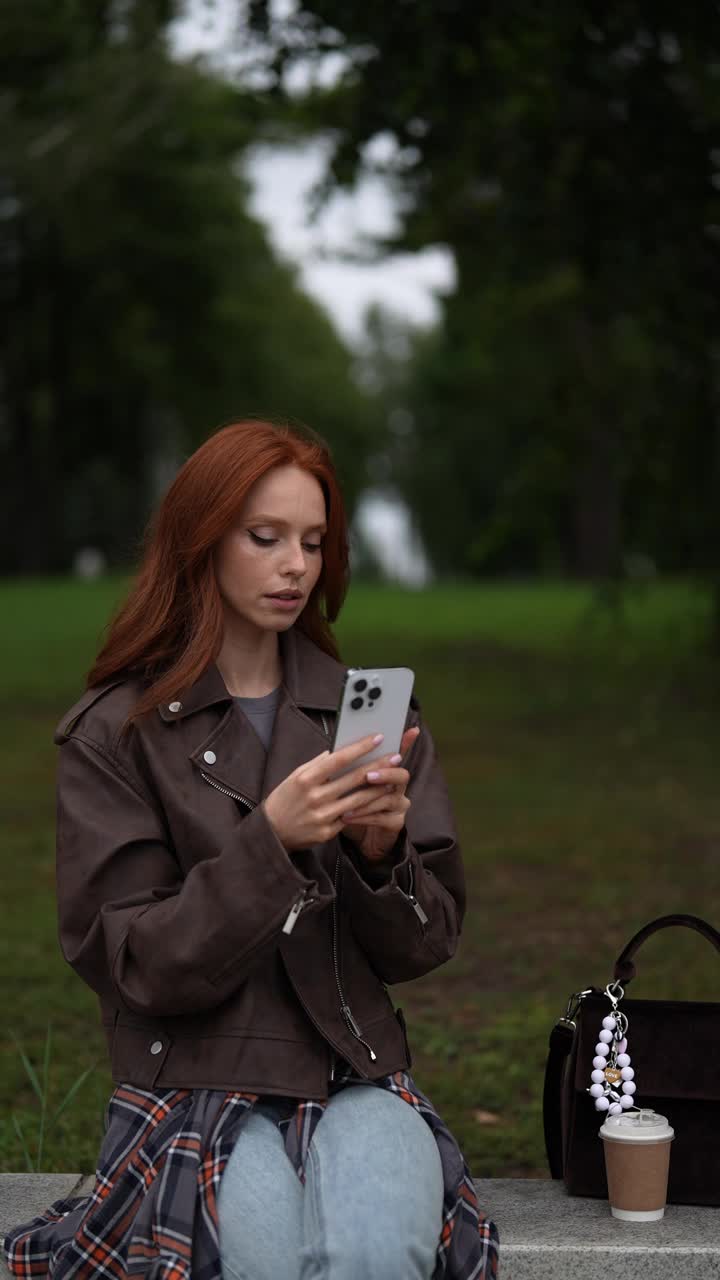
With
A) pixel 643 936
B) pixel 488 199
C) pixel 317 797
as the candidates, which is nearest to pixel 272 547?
pixel 317 797

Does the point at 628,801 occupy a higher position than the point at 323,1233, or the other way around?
the point at 323,1233

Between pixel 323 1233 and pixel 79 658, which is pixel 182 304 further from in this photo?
pixel 323 1233

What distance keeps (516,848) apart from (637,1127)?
5641mm

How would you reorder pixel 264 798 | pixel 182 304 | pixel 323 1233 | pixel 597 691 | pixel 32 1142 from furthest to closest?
pixel 182 304 < pixel 597 691 < pixel 32 1142 < pixel 264 798 < pixel 323 1233

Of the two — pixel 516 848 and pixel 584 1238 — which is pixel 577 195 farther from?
pixel 584 1238

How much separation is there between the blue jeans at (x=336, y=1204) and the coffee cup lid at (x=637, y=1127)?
395 mm

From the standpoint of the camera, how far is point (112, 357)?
44406mm

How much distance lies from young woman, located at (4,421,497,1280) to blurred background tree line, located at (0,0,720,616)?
0.33 m

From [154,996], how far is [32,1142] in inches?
71.1

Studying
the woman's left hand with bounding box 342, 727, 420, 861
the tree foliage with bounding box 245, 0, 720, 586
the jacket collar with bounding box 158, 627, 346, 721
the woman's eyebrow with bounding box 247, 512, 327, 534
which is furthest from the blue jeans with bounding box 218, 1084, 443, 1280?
the tree foliage with bounding box 245, 0, 720, 586

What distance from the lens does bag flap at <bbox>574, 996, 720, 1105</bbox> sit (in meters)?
3.30

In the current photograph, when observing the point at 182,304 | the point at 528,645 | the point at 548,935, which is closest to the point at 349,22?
the point at 548,935

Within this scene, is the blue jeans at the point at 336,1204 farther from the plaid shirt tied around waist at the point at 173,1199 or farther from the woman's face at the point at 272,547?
the woman's face at the point at 272,547

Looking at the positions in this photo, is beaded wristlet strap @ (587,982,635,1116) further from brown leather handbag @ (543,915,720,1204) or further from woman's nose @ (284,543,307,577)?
woman's nose @ (284,543,307,577)
